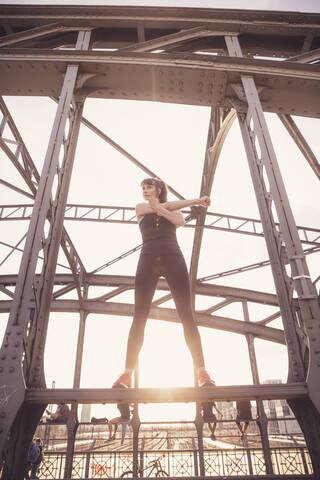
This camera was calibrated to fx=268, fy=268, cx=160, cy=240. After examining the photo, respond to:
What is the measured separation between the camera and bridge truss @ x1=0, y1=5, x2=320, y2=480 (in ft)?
6.47

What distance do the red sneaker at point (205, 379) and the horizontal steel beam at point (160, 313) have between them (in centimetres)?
1044

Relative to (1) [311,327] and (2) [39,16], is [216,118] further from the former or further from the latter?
(1) [311,327]

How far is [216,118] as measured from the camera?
6059mm

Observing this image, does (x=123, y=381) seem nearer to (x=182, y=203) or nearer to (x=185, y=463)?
(x=182, y=203)

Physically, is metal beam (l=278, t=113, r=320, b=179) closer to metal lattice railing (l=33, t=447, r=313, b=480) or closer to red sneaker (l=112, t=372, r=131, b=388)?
red sneaker (l=112, t=372, r=131, b=388)

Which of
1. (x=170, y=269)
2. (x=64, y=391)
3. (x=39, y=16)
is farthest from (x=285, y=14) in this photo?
(x=64, y=391)

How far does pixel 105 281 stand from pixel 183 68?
10333 millimetres

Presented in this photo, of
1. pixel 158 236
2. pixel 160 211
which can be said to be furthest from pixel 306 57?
pixel 158 236

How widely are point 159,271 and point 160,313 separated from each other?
1070 cm

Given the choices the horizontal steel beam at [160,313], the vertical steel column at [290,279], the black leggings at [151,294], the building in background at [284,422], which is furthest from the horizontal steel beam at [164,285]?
the black leggings at [151,294]

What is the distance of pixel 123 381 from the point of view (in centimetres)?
223

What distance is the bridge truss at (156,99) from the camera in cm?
197

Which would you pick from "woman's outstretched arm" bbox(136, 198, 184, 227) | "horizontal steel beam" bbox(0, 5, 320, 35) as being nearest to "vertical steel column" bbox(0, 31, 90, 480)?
"woman's outstretched arm" bbox(136, 198, 184, 227)

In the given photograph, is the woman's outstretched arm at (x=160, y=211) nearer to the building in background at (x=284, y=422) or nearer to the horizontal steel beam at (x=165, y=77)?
the horizontal steel beam at (x=165, y=77)
